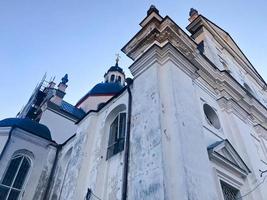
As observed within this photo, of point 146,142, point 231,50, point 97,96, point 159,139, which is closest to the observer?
point 159,139

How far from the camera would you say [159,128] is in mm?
5812

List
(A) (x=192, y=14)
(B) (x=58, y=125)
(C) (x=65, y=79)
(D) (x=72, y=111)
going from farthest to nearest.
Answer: (C) (x=65, y=79)
(D) (x=72, y=111)
(B) (x=58, y=125)
(A) (x=192, y=14)

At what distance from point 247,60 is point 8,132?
47.1ft

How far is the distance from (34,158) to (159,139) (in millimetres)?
7722

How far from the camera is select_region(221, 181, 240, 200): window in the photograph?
23.5 feet

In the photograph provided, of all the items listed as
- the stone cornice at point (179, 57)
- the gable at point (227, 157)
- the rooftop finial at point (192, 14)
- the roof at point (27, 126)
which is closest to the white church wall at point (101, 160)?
the stone cornice at point (179, 57)

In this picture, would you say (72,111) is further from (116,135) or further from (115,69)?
(116,135)

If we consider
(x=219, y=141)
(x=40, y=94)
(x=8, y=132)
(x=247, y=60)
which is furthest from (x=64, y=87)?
(x=219, y=141)

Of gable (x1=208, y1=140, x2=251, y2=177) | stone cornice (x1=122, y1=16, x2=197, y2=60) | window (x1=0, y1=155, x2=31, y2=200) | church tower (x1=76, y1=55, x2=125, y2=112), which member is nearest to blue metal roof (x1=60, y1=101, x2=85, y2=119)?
church tower (x1=76, y1=55, x2=125, y2=112)

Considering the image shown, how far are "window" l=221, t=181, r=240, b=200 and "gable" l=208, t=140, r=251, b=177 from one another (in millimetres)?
509

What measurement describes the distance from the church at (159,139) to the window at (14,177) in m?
0.04

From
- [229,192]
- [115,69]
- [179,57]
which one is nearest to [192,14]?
[179,57]

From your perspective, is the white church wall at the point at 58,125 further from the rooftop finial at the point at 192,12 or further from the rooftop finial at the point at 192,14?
the rooftop finial at the point at 192,12

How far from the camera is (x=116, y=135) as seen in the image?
8594 mm
